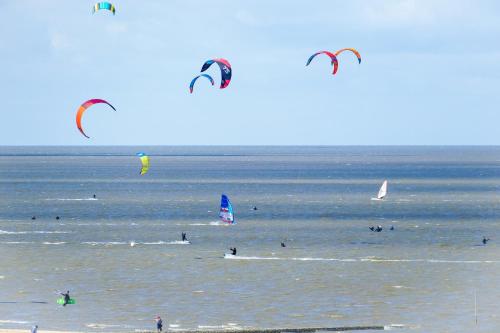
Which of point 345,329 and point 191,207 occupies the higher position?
point 191,207

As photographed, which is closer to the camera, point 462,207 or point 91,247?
point 91,247

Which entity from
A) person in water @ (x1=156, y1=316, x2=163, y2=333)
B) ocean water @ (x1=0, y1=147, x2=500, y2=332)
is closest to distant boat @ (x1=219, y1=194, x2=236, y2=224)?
ocean water @ (x1=0, y1=147, x2=500, y2=332)

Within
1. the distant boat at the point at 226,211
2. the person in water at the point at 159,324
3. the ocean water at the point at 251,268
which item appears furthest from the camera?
the distant boat at the point at 226,211

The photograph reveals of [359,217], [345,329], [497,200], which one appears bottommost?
[345,329]

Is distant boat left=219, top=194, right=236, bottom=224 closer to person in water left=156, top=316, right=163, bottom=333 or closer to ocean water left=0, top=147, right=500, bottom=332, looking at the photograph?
ocean water left=0, top=147, right=500, bottom=332

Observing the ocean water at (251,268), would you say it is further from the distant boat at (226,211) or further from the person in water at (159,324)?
the distant boat at (226,211)

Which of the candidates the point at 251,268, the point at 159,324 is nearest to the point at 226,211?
the point at 251,268

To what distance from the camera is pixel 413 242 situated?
9094 centimetres

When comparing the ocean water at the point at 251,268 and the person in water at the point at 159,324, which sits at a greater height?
the ocean water at the point at 251,268

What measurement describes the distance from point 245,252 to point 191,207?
5760 cm

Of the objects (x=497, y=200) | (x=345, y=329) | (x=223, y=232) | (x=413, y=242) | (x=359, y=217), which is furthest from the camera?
(x=497, y=200)

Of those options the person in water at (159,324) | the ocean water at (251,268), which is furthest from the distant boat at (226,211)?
the person in water at (159,324)

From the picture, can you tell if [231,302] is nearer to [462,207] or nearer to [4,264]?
[4,264]

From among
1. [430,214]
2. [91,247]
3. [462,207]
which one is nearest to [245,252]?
[91,247]
